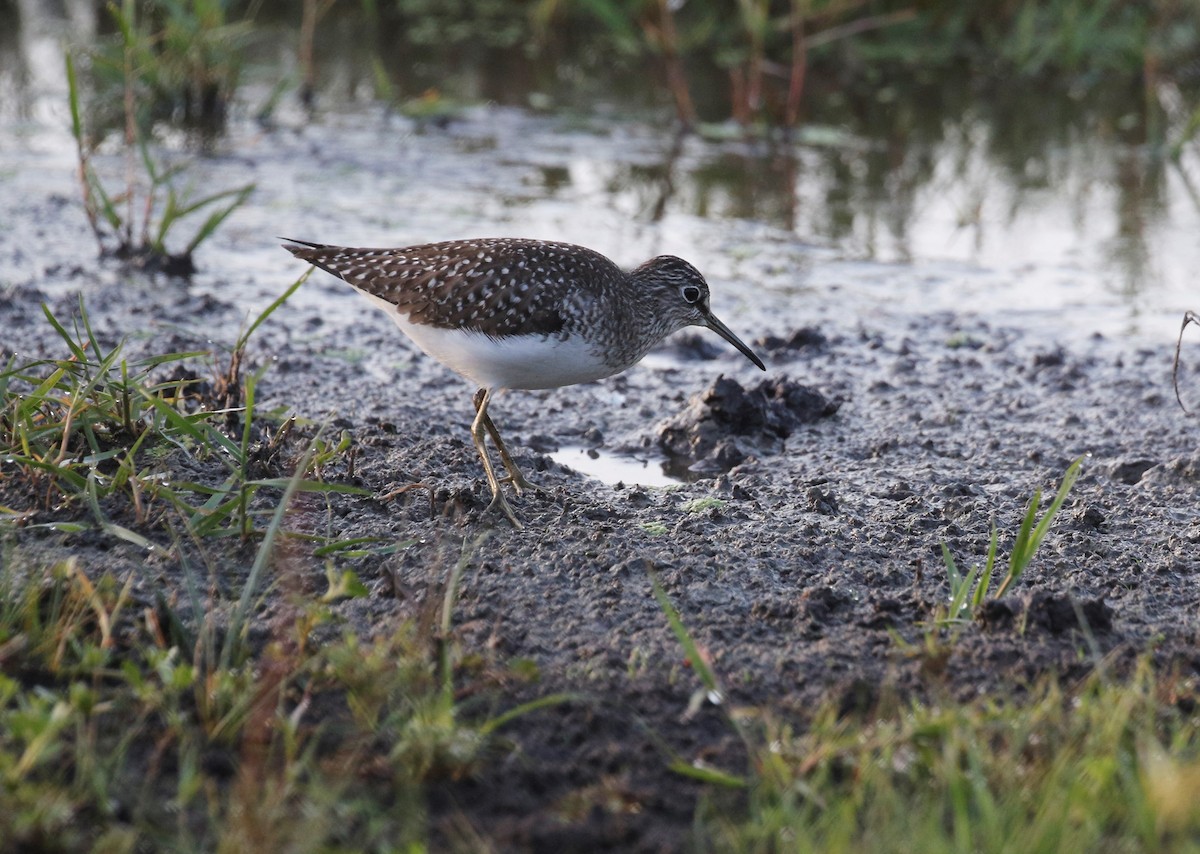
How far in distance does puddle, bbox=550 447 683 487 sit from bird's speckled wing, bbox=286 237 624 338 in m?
0.78

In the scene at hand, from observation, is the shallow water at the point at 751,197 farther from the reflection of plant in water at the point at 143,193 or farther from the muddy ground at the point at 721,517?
the muddy ground at the point at 721,517

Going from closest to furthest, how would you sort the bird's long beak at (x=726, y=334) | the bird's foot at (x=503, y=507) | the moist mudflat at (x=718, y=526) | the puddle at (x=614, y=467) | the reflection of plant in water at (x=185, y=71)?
the moist mudflat at (x=718, y=526)
the bird's foot at (x=503, y=507)
the puddle at (x=614, y=467)
the bird's long beak at (x=726, y=334)
the reflection of plant in water at (x=185, y=71)

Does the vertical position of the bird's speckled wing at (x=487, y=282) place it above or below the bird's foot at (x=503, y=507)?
above

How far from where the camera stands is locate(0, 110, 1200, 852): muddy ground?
12.3 feet

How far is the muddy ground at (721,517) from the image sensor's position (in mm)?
3734

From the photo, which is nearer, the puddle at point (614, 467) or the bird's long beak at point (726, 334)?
the puddle at point (614, 467)

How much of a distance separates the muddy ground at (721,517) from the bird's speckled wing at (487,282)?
612mm

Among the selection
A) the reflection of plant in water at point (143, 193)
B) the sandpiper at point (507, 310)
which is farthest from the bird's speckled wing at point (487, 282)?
the reflection of plant in water at point (143, 193)

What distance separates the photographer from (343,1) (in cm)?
1409

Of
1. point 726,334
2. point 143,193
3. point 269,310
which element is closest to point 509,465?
point 269,310

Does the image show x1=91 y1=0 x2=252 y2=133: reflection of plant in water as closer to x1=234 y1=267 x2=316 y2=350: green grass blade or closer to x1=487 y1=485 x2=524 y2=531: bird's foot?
x1=234 y1=267 x2=316 y2=350: green grass blade

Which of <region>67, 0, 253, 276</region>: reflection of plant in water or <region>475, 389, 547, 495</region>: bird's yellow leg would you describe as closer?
<region>475, 389, 547, 495</region>: bird's yellow leg

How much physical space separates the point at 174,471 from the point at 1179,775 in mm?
3492

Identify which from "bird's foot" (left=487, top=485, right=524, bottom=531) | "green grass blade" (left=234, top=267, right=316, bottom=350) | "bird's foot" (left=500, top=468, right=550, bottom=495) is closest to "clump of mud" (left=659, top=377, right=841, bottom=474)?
"bird's foot" (left=500, top=468, right=550, bottom=495)
